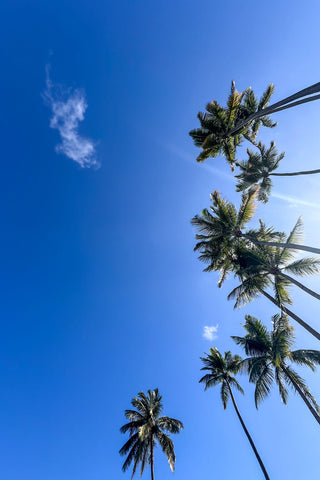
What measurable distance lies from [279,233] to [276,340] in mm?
8077

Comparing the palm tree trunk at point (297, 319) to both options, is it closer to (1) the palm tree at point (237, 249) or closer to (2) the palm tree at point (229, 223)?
(1) the palm tree at point (237, 249)

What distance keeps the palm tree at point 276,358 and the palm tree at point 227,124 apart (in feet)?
46.7

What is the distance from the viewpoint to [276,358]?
43.7 feet

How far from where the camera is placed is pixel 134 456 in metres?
18.1

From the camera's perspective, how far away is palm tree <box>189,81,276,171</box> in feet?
49.8

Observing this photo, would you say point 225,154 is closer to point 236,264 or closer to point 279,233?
point 279,233

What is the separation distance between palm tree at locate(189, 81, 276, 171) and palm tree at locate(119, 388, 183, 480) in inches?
974

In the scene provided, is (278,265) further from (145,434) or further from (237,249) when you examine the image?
(145,434)

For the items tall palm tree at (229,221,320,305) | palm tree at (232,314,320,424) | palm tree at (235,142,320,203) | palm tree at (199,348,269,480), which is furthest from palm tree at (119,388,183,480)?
palm tree at (235,142,320,203)

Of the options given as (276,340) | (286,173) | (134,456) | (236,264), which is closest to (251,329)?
(276,340)

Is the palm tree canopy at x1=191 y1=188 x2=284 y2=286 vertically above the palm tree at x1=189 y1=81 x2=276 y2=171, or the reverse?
the palm tree at x1=189 y1=81 x2=276 y2=171

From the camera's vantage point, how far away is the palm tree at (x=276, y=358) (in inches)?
539

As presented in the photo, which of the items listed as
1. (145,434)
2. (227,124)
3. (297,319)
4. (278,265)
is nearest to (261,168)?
(227,124)

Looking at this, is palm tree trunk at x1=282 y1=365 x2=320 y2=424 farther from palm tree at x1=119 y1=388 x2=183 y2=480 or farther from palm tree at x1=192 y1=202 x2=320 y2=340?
palm tree at x1=119 y1=388 x2=183 y2=480
